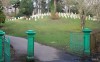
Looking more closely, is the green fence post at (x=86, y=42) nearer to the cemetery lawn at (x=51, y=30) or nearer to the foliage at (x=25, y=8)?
the cemetery lawn at (x=51, y=30)

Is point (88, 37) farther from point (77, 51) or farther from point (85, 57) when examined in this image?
point (77, 51)

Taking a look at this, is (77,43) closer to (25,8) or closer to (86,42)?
(86,42)

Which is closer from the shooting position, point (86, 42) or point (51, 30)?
point (86, 42)

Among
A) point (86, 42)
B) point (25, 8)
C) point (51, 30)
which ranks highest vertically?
point (25, 8)

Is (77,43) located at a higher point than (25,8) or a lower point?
lower

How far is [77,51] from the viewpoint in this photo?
14.9 metres

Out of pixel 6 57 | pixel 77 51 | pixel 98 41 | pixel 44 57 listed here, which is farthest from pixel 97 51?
pixel 6 57

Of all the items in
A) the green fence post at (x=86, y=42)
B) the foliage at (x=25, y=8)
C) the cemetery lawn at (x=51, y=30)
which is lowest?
the cemetery lawn at (x=51, y=30)

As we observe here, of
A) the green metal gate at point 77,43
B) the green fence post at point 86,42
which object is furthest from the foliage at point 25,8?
the green fence post at point 86,42

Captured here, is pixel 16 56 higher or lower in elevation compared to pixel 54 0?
lower

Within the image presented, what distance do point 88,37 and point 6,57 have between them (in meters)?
4.56

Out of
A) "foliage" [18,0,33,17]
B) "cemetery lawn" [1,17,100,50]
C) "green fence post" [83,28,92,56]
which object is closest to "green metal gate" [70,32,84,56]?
"green fence post" [83,28,92,56]

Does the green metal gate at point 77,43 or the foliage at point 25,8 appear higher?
the foliage at point 25,8

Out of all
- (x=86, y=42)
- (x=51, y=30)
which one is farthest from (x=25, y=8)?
(x=86, y=42)
